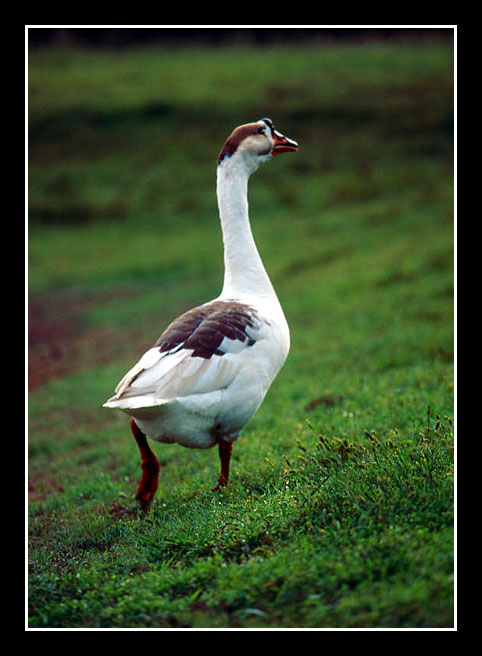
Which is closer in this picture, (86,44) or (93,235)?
(93,235)

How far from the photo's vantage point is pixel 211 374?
4.95 m

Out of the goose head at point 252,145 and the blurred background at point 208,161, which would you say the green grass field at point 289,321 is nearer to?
the blurred background at point 208,161

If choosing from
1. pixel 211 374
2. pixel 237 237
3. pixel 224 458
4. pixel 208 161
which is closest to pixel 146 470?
pixel 224 458

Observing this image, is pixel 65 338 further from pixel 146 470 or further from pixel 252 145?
pixel 146 470

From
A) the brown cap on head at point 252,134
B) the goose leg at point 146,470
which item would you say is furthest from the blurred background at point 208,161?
the goose leg at point 146,470

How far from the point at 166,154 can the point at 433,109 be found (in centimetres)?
915

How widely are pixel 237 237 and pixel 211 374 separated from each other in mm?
1584

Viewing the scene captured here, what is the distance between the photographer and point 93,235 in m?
21.5

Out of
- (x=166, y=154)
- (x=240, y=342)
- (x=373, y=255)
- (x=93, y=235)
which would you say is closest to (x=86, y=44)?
(x=166, y=154)

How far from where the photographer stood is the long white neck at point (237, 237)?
6.00 m

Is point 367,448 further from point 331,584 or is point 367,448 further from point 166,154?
point 166,154

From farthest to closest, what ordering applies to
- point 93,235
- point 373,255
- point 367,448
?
point 93,235, point 373,255, point 367,448

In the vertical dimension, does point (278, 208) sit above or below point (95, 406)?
above

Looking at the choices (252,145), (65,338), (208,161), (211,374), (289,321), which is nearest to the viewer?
(211,374)
